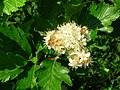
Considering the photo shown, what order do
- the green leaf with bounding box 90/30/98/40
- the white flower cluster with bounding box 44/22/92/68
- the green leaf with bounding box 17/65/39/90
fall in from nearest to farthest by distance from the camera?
the white flower cluster with bounding box 44/22/92/68 < the green leaf with bounding box 17/65/39/90 < the green leaf with bounding box 90/30/98/40

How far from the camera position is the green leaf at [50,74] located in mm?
1429

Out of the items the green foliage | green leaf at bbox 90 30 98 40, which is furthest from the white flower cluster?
green leaf at bbox 90 30 98 40

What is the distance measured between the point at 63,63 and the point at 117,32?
488mm

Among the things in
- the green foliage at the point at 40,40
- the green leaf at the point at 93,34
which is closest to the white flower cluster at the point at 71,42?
the green foliage at the point at 40,40

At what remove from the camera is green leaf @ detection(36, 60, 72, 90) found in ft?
4.69

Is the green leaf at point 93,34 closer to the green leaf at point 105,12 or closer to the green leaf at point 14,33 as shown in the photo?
the green leaf at point 105,12

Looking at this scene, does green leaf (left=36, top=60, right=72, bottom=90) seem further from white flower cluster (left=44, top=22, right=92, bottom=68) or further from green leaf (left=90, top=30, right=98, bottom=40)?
green leaf (left=90, top=30, right=98, bottom=40)

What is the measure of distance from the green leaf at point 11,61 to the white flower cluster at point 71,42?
15 centimetres

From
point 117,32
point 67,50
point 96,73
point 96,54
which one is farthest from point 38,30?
point 96,54

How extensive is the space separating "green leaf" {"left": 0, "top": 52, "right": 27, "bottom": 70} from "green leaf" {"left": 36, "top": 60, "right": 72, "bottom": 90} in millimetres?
98

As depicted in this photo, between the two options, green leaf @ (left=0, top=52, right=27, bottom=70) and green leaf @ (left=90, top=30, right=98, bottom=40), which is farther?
green leaf @ (left=90, top=30, right=98, bottom=40)

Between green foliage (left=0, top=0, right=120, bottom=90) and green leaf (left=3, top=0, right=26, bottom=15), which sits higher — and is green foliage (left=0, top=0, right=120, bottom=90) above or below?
below

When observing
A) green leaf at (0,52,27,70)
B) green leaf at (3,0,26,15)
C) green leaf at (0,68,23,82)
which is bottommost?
green leaf at (0,68,23,82)

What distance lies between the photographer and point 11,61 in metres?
1.46
